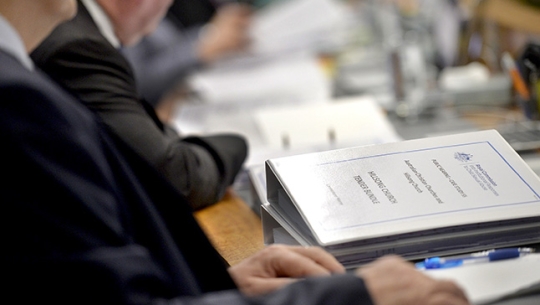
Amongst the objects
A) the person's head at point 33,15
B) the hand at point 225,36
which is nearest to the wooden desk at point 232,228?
the person's head at point 33,15

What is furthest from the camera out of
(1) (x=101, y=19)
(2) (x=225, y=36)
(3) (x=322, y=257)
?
(2) (x=225, y=36)

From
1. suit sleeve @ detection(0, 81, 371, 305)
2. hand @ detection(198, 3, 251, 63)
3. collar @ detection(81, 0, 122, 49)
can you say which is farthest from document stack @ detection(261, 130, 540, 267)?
hand @ detection(198, 3, 251, 63)

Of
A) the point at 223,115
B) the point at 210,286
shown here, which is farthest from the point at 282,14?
the point at 210,286

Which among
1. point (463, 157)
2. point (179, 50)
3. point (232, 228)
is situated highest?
point (463, 157)

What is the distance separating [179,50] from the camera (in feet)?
10.6

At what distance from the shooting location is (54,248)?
2.31 ft

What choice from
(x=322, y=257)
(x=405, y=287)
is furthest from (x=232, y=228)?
(x=405, y=287)

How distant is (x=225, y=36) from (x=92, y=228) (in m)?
2.70

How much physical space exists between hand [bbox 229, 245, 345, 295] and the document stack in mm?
30

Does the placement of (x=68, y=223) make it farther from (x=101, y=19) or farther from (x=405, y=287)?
(x=101, y=19)

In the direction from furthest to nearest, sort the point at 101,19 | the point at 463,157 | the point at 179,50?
the point at 179,50 < the point at 101,19 < the point at 463,157

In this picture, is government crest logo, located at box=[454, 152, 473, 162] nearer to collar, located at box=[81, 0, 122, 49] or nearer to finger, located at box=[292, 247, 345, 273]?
finger, located at box=[292, 247, 345, 273]

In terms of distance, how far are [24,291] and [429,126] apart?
145cm

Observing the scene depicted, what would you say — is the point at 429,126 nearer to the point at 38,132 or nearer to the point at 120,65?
the point at 120,65
